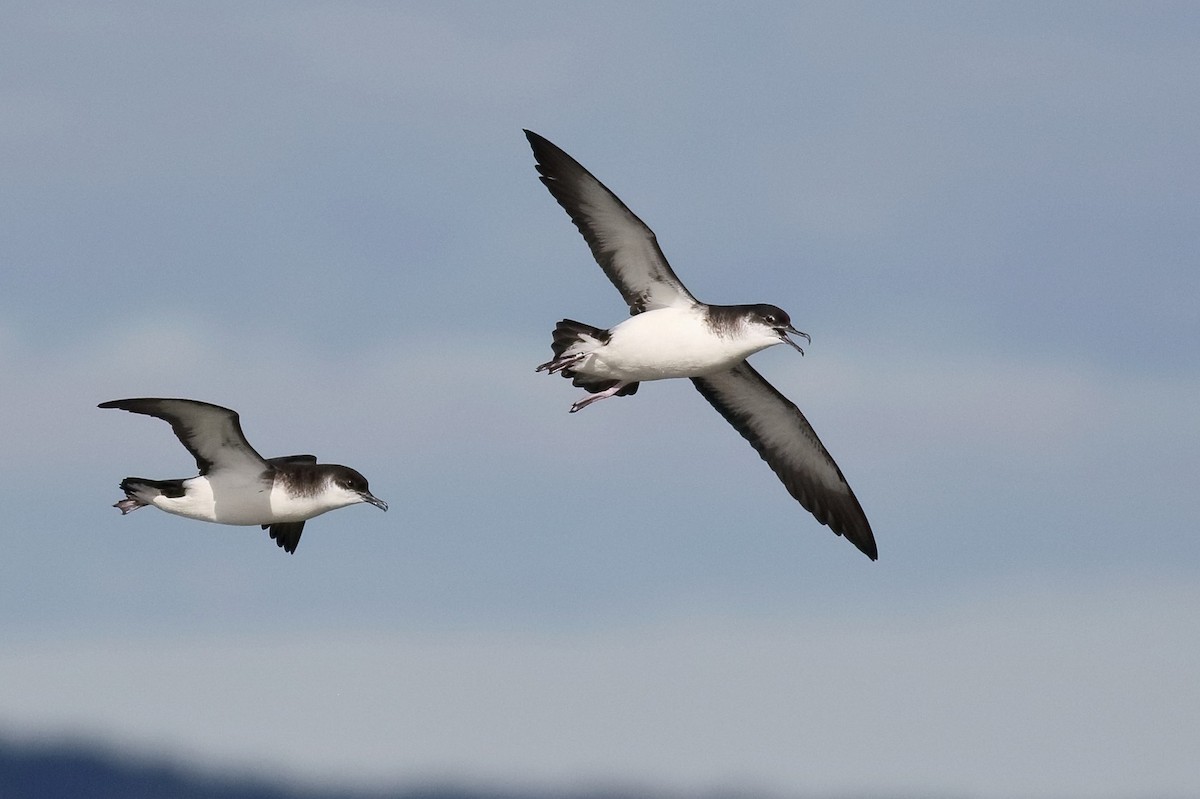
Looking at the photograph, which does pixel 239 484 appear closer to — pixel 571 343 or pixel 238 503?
pixel 238 503

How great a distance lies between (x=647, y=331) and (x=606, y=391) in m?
1.22

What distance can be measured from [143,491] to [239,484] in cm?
108

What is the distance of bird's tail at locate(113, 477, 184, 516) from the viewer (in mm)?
17453

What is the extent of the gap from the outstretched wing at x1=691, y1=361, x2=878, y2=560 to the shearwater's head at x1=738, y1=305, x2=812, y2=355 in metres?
2.61

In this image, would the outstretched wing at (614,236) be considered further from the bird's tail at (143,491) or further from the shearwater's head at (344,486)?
the bird's tail at (143,491)

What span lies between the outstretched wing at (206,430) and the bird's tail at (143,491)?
0.32m

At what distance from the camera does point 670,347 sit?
53.9 feet

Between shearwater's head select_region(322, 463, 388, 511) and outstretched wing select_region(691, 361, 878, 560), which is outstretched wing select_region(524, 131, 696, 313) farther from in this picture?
shearwater's head select_region(322, 463, 388, 511)

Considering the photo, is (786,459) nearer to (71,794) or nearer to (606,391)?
(606,391)

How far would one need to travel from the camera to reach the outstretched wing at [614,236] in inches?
658

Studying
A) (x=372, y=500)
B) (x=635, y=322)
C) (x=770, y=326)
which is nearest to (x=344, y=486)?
(x=372, y=500)

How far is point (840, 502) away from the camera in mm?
19297

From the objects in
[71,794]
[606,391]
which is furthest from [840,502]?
[71,794]

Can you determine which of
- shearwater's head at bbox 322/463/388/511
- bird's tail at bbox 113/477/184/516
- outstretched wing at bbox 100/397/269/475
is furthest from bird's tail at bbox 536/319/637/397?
bird's tail at bbox 113/477/184/516
